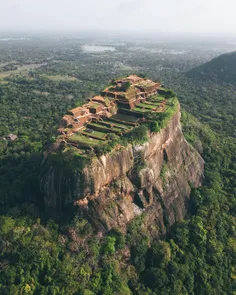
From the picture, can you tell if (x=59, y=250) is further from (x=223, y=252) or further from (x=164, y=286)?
(x=223, y=252)

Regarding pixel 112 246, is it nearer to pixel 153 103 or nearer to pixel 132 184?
pixel 132 184

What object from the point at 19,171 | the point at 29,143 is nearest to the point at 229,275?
the point at 19,171

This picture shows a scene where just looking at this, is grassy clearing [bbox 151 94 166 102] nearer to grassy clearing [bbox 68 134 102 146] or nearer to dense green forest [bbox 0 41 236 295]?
dense green forest [bbox 0 41 236 295]

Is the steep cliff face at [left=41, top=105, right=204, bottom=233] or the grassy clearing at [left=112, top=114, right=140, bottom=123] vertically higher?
the grassy clearing at [left=112, top=114, right=140, bottom=123]

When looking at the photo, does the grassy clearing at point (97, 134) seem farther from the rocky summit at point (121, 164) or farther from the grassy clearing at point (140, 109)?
the grassy clearing at point (140, 109)

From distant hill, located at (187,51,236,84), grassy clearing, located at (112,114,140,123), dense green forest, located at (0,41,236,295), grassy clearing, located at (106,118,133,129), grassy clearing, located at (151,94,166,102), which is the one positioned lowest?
dense green forest, located at (0,41,236,295)

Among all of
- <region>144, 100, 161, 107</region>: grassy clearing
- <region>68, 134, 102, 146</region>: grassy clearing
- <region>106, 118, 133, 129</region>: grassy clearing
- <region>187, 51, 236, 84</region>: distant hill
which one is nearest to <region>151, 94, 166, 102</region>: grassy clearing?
<region>144, 100, 161, 107</region>: grassy clearing

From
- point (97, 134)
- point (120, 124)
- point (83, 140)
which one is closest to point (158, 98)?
point (120, 124)
